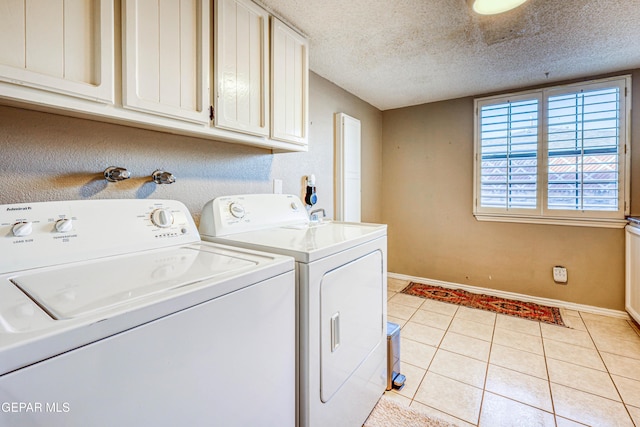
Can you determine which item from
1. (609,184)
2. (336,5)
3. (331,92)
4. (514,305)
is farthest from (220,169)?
(609,184)

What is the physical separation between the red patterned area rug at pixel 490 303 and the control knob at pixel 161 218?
270 cm

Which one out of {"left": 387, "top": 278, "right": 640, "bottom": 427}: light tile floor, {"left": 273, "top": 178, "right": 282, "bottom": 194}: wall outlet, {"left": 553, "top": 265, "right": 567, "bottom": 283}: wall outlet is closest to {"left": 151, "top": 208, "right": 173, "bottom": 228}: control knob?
{"left": 273, "top": 178, "right": 282, "bottom": 194}: wall outlet

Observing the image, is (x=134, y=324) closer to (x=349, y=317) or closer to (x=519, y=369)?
(x=349, y=317)

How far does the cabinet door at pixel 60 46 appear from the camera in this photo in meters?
0.82

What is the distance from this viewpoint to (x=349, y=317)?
4.27 ft

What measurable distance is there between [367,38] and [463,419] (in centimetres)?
230

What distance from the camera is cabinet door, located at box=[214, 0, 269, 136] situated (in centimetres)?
135

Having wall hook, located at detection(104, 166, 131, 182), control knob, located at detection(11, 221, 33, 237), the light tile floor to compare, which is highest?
wall hook, located at detection(104, 166, 131, 182)

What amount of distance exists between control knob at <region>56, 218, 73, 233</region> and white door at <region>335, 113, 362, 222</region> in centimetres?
207

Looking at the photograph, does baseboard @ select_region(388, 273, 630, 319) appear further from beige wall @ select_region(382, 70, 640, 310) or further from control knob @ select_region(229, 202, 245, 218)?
control knob @ select_region(229, 202, 245, 218)

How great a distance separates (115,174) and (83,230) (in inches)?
12.2

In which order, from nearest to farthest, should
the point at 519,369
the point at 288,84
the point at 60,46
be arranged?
the point at 60,46, the point at 288,84, the point at 519,369

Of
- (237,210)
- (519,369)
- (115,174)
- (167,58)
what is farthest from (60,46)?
(519,369)

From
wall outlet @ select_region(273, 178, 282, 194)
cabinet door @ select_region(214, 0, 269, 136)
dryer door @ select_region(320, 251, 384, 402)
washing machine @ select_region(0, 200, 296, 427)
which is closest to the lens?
washing machine @ select_region(0, 200, 296, 427)
